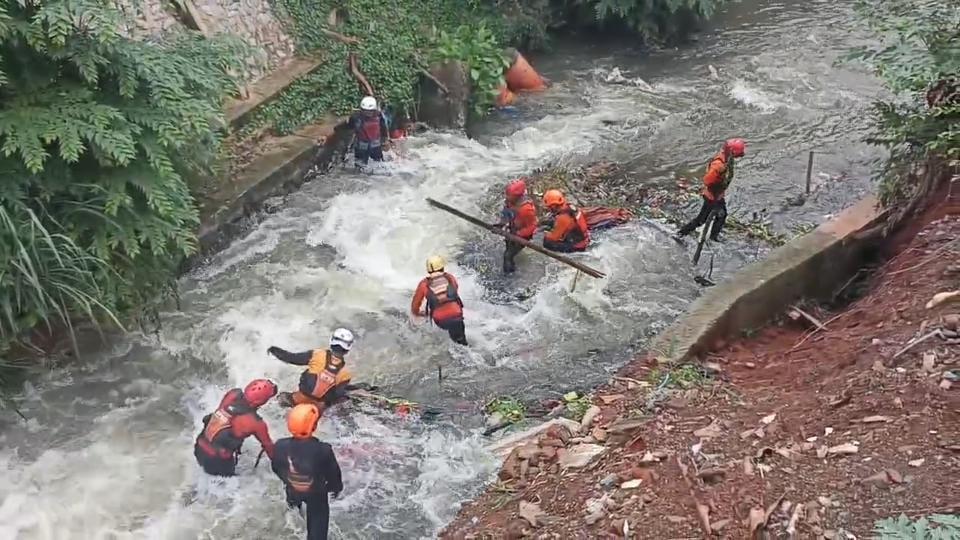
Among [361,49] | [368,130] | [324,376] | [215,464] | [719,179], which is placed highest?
[361,49]

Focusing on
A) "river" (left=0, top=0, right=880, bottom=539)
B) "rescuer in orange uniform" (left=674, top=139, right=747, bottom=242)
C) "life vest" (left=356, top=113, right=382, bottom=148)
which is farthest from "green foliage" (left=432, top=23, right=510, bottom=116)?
"rescuer in orange uniform" (left=674, top=139, right=747, bottom=242)

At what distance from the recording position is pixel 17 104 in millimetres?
6887

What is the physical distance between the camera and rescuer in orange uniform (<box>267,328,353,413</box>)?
754 centimetres

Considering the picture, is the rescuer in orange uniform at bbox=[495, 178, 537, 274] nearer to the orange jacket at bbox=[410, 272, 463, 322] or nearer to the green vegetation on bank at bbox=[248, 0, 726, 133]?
the orange jacket at bbox=[410, 272, 463, 322]

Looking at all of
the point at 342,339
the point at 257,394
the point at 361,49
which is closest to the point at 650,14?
the point at 361,49

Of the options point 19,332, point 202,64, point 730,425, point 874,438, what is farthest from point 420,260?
point 874,438

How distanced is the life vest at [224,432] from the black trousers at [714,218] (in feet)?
19.6

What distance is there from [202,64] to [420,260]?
12.1 ft

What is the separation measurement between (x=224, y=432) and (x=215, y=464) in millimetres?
337

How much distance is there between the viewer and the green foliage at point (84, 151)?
6.69 metres

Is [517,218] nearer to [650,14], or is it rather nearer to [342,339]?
[342,339]

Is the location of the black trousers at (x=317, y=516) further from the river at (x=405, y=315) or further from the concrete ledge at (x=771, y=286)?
the concrete ledge at (x=771, y=286)

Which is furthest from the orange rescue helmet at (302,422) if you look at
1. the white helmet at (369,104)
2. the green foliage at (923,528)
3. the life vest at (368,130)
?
the white helmet at (369,104)

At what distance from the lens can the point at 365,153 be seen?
496 inches
